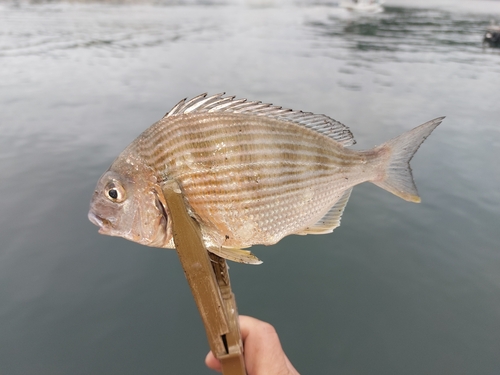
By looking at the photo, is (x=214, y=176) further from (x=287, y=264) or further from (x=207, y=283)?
(x=287, y=264)

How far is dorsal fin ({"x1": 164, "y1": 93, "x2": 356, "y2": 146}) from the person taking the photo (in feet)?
5.12

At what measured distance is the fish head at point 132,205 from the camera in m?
1.51

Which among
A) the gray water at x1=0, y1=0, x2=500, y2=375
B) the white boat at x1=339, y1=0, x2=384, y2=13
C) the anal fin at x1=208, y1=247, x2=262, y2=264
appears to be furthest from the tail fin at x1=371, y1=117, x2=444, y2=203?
the white boat at x1=339, y1=0, x2=384, y2=13

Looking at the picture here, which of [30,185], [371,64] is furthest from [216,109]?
[371,64]

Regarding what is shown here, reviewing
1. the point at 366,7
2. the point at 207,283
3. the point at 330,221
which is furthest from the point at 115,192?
the point at 366,7

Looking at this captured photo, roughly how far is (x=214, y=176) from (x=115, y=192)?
48 cm

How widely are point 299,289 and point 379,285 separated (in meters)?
1.16

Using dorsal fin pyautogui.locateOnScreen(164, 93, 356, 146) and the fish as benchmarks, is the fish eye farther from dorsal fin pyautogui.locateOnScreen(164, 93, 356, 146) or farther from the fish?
dorsal fin pyautogui.locateOnScreen(164, 93, 356, 146)

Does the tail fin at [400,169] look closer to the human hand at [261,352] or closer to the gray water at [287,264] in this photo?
the human hand at [261,352]

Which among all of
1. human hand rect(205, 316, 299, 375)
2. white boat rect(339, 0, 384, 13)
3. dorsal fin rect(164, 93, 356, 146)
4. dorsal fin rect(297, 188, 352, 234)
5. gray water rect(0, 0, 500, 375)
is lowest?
gray water rect(0, 0, 500, 375)

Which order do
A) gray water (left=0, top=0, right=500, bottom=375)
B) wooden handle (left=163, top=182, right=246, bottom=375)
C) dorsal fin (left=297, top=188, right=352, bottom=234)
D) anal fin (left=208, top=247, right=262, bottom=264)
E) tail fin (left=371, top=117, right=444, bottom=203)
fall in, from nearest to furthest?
wooden handle (left=163, top=182, right=246, bottom=375) → anal fin (left=208, top=247, right=262, bottom=264) → dorsal fin (left=297, top=188, right=352, bottom=234) → tail fin (left=371, top=117, right=444, bottom=203) → gray water (left=0, top=0, right=500, bottom=375)

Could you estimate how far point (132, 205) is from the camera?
151 cm

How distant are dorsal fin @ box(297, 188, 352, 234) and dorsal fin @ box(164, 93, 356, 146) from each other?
1.22 ft

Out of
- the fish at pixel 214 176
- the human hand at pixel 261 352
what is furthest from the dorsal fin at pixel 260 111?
the human hand at pixel 261 352
